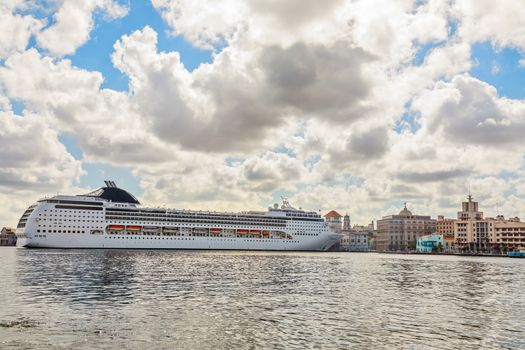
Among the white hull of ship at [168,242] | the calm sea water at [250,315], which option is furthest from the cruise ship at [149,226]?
the calm sea water at [250,315]

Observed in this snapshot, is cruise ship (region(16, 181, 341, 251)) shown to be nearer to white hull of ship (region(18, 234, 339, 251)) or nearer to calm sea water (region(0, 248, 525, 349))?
white hull of ship (region(18, 234, 339, 251))

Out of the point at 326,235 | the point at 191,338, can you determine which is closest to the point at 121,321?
the point at 191,338

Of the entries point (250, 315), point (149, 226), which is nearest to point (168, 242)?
point (149, 226)

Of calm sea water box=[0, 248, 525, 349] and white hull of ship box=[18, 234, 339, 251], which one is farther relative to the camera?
white hull of ship box=[18, 234, 339, 251]

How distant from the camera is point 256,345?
77.0 feet

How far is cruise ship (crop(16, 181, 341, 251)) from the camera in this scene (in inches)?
5812

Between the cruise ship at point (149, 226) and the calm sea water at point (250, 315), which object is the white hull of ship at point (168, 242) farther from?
the calm sea water at point (250, 315)

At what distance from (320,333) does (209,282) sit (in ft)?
89.6

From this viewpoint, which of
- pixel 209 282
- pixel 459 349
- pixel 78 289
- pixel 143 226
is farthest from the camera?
pixel 143 226

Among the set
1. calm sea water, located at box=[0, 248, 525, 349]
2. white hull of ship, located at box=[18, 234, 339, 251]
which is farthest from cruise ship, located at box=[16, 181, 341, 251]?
calm sea water, located at box=[0, 248, 525, 349]

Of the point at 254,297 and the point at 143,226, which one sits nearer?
the point at 254,297

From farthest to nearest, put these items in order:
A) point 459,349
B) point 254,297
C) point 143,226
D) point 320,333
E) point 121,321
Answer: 1. point 143,226
2. point 254,297
3. point 121,321
4. point 320,333
5. point 459,349

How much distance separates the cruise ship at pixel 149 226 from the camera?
14762 centimetres

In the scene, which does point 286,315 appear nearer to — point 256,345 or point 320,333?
point 320,333
